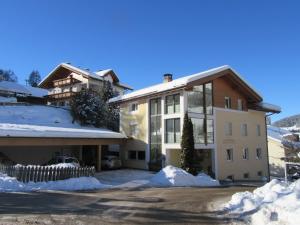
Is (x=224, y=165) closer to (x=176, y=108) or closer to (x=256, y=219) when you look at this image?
(x=176, y=108)

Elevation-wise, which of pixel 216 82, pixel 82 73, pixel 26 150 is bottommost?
pixel 26 150

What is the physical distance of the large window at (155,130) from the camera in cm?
2780

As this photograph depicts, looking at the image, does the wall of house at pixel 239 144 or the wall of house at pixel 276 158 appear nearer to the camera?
the wall of house at pixel 239 144

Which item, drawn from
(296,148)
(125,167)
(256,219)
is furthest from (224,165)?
(256,219)

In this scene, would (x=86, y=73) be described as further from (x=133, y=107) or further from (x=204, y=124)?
(x=204, y=124)

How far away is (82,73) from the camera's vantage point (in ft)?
152

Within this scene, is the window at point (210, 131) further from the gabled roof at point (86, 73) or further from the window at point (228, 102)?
the gabled roof at point (86, 73)

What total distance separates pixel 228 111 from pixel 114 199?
18789 millimetres

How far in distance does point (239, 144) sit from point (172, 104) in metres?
7.94

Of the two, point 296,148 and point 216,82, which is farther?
point 296,148

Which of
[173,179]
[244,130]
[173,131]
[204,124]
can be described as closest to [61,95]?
[173,131]

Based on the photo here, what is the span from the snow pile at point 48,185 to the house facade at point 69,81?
2717 centimetres

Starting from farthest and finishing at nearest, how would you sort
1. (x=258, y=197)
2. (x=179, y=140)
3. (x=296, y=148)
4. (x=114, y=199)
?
(x=296, y=148) < (x=179, y=140) < (x=114, y=199) < (x=258, y=197)

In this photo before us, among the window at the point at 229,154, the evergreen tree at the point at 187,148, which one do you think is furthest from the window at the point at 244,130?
the evergreen tree at the point at 187,148
